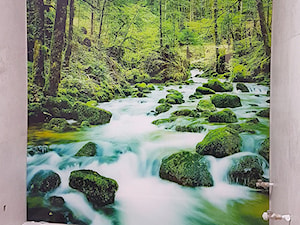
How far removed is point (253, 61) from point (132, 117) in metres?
0.87

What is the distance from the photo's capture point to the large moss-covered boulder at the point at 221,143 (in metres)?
2.34

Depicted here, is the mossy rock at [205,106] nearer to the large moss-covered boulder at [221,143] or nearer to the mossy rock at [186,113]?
the mossy rock at [186,113]

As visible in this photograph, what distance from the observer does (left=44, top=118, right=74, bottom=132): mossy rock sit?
2.58m

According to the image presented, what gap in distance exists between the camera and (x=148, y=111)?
2.51 meters

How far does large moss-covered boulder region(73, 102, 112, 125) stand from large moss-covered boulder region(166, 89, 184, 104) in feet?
1.38

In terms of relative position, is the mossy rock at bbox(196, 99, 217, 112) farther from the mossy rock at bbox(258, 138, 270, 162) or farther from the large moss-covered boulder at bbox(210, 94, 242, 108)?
the mossy rock at bbox(258, 138, 270, 162)

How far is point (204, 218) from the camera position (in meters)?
2.37

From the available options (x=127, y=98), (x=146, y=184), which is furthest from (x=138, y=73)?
(x=146, y=184)

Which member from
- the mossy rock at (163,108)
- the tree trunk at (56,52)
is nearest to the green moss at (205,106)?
the mossy rock at (163,108)

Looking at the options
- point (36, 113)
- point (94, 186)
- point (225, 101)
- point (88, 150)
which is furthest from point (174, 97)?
point (36, 113)

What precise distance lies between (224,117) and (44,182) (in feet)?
4.31

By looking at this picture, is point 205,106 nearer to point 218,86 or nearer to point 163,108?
point 218,86

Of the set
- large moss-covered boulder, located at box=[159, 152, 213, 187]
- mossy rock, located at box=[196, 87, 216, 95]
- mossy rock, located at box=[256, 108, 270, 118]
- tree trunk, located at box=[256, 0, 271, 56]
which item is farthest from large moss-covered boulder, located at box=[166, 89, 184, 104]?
tree trunk, located at box=[256, 0, 271, 56]
